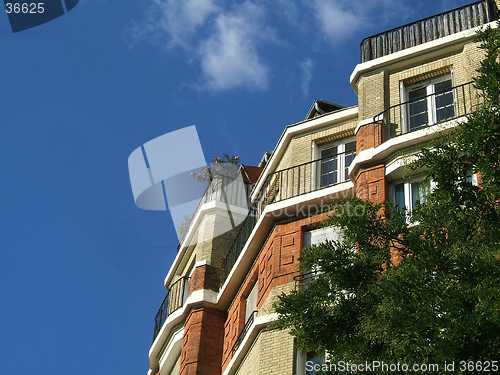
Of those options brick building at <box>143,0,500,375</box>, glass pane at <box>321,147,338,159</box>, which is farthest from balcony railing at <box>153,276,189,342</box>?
glass pane at <box>321,147,338,159</box>

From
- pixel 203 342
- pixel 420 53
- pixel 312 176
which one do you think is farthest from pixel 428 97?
pixel 203 342

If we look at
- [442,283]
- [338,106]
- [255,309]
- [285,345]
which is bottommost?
[442,283]

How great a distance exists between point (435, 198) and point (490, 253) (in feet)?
6.13

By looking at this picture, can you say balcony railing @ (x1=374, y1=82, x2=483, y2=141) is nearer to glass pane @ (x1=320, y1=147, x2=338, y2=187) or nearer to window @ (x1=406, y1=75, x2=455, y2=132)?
window @ (x1=406, y1=75, x2=455, y2=132)

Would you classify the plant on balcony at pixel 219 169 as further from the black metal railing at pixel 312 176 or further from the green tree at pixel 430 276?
the green tree at pixel 430 276

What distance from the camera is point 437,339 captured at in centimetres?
1017

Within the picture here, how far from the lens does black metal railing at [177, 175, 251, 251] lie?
2458 centimetres

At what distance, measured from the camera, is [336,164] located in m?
20.8

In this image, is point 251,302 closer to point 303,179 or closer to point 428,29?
point 303,179

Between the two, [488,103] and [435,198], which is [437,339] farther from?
[488,103]

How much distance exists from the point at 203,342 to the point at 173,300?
11.3ft

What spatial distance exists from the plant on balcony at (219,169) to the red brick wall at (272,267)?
193 inches

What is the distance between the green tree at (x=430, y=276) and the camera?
399 inches

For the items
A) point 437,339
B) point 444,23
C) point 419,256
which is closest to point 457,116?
point 444,23
